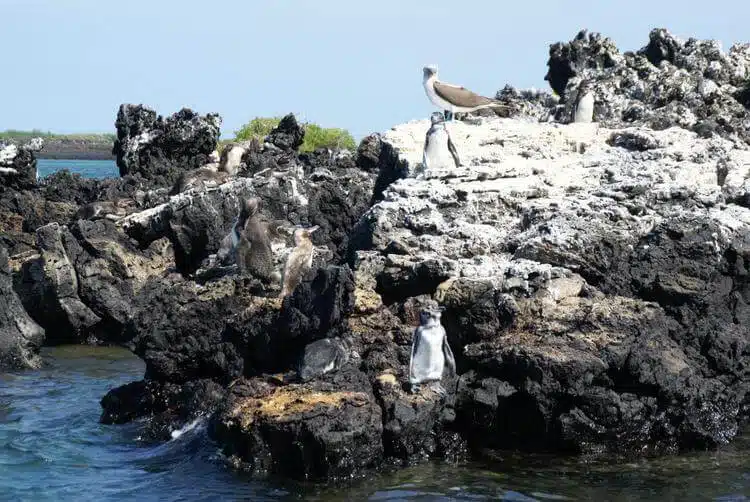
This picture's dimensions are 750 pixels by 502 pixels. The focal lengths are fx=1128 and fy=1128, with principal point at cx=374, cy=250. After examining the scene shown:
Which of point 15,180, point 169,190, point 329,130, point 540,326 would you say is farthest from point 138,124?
point 540,326

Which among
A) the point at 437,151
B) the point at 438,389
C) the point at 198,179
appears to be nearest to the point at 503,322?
the point at 438,389

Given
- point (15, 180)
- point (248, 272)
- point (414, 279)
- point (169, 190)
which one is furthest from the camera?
point (15, 180)

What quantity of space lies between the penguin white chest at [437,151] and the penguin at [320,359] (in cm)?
421

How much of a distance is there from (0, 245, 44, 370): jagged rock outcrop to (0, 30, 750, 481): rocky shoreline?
4cm

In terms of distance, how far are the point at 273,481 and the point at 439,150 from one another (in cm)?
609

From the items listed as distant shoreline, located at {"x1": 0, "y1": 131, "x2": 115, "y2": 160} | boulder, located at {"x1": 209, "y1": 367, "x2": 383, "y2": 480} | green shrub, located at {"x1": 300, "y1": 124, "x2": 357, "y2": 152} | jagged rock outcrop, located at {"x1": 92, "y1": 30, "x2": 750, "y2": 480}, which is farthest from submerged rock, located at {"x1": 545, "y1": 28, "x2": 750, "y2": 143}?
distant shoreline, located at {"x1": 0, "y1": 131, "x2": 115, "y2": 160}

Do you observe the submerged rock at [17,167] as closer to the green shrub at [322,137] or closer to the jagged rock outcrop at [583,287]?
the jagged rock outcrop at [583,287]

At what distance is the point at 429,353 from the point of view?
463 inches

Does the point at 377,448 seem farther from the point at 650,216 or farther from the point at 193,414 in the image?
the point at 650,216

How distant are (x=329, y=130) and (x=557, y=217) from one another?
1386 inches

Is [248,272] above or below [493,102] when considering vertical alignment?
below

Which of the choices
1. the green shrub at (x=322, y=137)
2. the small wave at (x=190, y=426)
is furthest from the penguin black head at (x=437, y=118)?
the green shrub at (x=322, y=137)

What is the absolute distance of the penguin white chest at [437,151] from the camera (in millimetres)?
15648

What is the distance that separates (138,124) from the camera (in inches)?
1277
